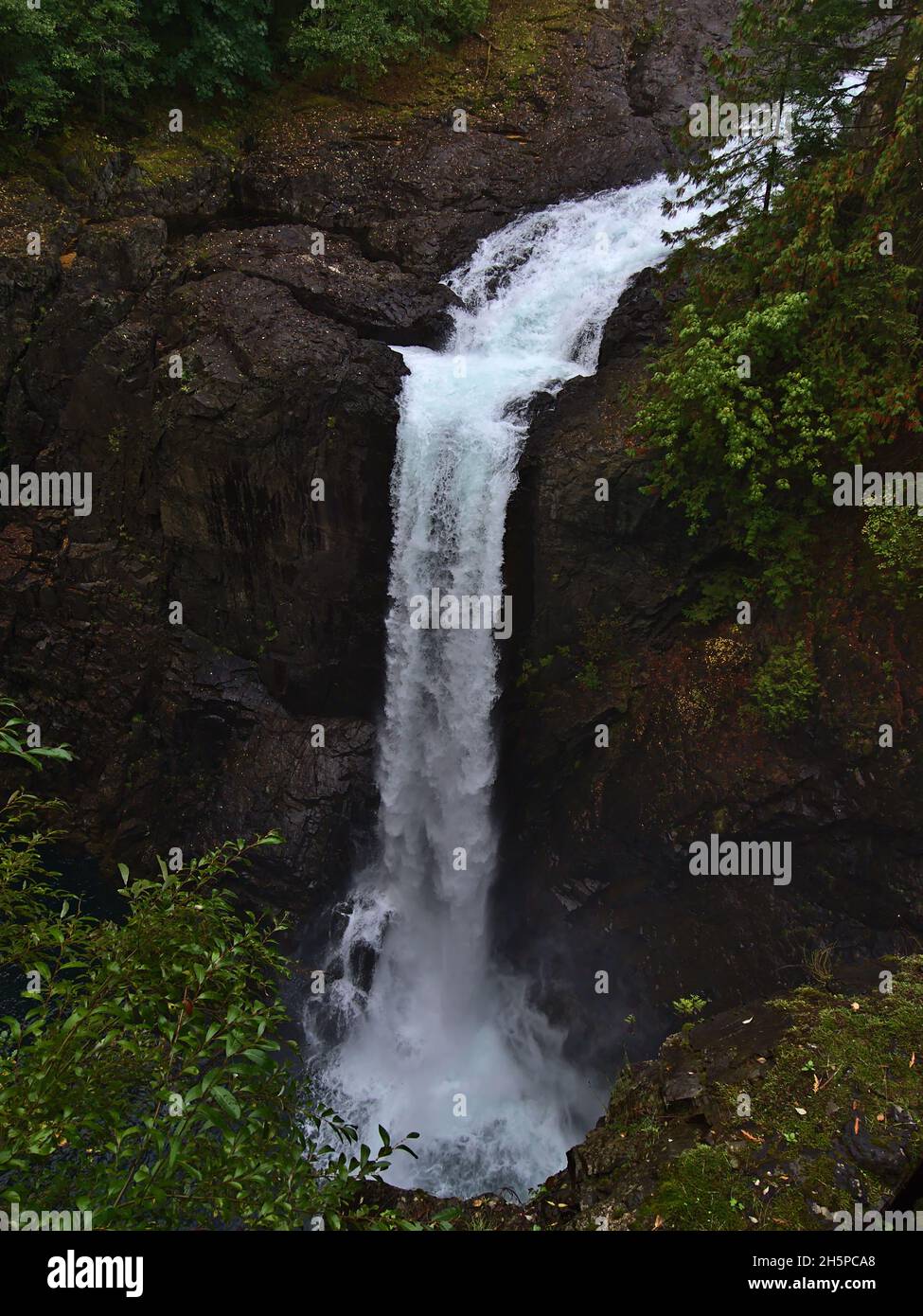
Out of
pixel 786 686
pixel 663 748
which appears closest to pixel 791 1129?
pixel 786 686

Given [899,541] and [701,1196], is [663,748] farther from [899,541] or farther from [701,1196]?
[701,1196]

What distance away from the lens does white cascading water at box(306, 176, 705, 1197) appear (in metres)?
11.7

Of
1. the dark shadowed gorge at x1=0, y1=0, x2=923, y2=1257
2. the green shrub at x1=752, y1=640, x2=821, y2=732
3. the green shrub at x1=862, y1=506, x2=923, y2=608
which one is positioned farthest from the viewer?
the green shrub at x1=752, y1=640, x2=821, y2=732

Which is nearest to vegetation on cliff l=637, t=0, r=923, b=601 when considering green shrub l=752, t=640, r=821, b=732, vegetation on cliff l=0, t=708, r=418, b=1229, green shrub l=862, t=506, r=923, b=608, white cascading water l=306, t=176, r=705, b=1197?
green shrub l=862, t=506, r=923, b=608

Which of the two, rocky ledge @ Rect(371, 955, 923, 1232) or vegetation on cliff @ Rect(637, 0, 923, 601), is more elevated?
vegetation on cliff @ Rect(637, 0, 923, 601)

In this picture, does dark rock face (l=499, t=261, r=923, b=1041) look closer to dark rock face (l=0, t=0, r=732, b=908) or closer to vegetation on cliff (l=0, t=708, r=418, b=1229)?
dark rock face (l=0, t=0, r=732, b=908)

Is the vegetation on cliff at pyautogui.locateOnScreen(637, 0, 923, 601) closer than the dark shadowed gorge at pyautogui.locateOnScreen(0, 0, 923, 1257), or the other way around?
the vegetation on cliff at pyautogui.locateOnScreen(637, 0, 923, 601)

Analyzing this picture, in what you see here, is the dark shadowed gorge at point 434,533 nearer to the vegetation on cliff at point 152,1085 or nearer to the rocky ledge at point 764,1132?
the rocky ledge at point 764,1132

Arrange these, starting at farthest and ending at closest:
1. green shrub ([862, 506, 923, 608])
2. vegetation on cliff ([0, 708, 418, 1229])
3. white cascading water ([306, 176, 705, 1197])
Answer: white cascading water ([306, 176, 705, 1197]) → green shrub ([862, 506, 923, 608]) → vegetation on cliff ([0, 708, 418, 1229])

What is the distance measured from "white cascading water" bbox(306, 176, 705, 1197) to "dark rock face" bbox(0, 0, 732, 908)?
70 cm

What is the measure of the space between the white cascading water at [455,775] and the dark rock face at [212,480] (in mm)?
703

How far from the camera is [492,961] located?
43.2ft

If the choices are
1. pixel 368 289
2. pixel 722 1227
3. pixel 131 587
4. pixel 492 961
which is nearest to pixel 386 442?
pixel 368 289

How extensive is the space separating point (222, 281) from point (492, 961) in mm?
13053
